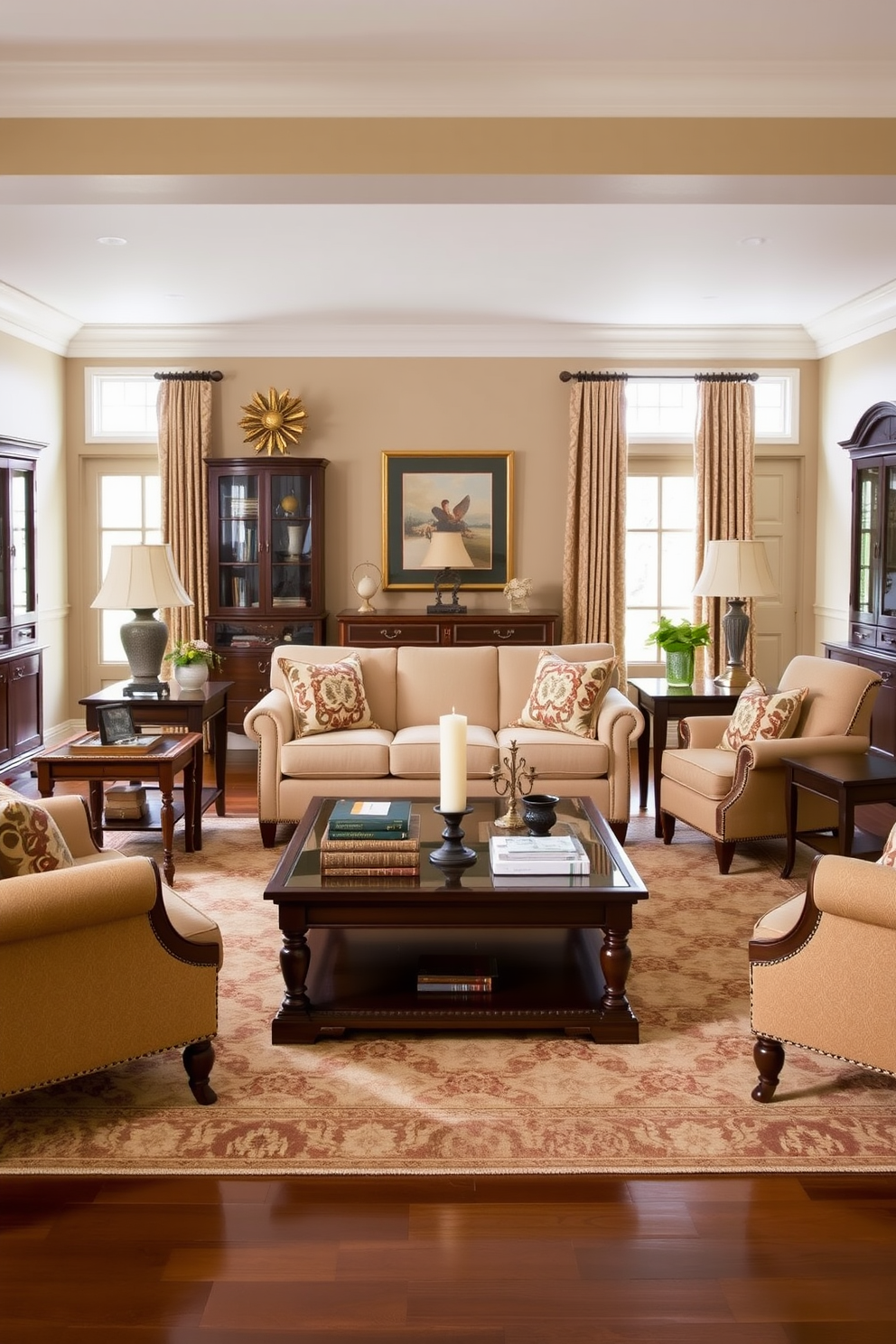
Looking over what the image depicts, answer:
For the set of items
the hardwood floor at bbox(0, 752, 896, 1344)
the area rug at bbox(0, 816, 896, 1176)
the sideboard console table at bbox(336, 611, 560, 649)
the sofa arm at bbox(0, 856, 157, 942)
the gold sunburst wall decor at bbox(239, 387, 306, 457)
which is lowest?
the hardwood floor at bbox(0, 752, 896, 1344)

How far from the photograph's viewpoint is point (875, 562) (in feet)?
24.1

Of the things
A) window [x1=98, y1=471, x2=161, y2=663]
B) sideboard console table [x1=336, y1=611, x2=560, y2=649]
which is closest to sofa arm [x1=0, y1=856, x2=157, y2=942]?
sideboard console table [x1=336, y1=611, x2=560, y2=649]

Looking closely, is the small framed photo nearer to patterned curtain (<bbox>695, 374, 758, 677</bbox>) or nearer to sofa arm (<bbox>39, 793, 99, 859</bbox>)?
sofa arm (<bbox>39, 793, 99, 859</bbox>)

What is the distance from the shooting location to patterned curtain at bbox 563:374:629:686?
338 inches

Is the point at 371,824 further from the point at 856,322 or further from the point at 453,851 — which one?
the point at 856,322

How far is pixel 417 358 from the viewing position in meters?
8.59

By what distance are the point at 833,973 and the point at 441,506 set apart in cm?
619

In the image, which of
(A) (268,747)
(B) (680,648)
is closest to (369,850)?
(A) (268,747)

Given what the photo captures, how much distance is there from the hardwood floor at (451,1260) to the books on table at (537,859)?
1.04 meters

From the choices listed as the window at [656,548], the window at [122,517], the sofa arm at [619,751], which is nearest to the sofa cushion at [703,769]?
the sofa arm at [619,751]

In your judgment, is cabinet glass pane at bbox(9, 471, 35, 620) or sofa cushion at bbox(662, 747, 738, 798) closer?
sofa cushion at bbox(662, 747, 738, 798)

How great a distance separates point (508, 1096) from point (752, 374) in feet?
22.0

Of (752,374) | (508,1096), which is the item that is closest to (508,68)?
(508,1096)

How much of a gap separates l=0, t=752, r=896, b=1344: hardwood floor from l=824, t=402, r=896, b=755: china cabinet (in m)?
4.60
